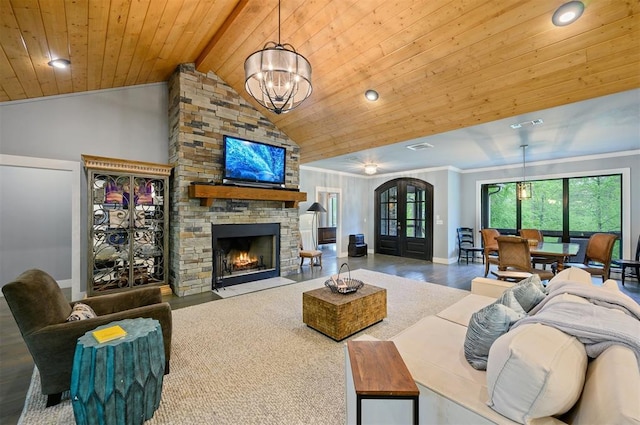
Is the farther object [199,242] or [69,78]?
[199,242]

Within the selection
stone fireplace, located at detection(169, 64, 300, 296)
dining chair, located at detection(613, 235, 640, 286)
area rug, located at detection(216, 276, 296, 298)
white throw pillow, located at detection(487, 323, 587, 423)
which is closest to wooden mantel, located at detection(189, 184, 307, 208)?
stone fireplace, located at detection(169, 64, 300, 296)

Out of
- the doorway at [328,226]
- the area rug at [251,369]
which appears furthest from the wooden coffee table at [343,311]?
the doorway at [328,226]

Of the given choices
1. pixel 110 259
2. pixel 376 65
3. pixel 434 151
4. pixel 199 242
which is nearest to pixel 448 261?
pixel 434 151

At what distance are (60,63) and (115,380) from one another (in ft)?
11.5

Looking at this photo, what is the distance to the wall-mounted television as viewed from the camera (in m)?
4.50

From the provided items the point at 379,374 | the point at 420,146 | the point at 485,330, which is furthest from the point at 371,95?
the point at 379,374

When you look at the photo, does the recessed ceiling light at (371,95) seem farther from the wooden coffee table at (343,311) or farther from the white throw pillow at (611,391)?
the white throw pillow at (611,391)

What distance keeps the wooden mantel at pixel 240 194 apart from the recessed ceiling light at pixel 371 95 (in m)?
2.25

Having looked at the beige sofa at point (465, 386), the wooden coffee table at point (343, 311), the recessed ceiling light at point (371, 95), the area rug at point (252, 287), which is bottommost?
the area rug at point (252, 287)

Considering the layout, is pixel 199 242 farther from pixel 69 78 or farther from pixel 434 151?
pixel 434 151

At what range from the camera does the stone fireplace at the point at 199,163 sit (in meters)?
4.18

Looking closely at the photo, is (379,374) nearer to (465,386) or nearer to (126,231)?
(465,386)

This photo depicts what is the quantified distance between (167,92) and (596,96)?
595cm

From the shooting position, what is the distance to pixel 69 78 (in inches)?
135
